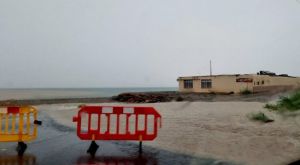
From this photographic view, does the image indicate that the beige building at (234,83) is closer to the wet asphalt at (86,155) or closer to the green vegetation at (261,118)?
the green vegetation at (261,118)

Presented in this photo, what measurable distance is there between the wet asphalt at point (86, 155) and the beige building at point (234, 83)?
125 feet

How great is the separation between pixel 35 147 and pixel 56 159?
1.85 m

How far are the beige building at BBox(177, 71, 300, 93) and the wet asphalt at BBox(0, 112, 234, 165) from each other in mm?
38007

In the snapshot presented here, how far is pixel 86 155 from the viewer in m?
7.92

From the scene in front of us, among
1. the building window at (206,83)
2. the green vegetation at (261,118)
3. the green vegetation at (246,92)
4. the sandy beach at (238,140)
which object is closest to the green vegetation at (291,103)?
the sandy beach at (238,140)

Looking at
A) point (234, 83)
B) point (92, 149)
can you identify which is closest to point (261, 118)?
point (92, 149)

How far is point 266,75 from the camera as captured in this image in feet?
164

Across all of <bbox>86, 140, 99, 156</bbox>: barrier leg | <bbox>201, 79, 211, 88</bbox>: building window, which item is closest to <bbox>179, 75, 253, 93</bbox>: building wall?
<bbox>201, 79, 211, 88</bbox>: building window

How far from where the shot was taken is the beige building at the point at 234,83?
150ft

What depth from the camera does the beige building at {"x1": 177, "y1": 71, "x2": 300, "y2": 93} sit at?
150 feet

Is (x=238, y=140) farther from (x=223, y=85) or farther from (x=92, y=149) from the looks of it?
(x=223, y=85)

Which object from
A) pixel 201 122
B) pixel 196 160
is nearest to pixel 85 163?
pixel 196 160

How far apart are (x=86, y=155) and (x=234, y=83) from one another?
41.2 metres

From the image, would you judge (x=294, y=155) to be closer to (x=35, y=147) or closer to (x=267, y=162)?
(x=267, y=162)
